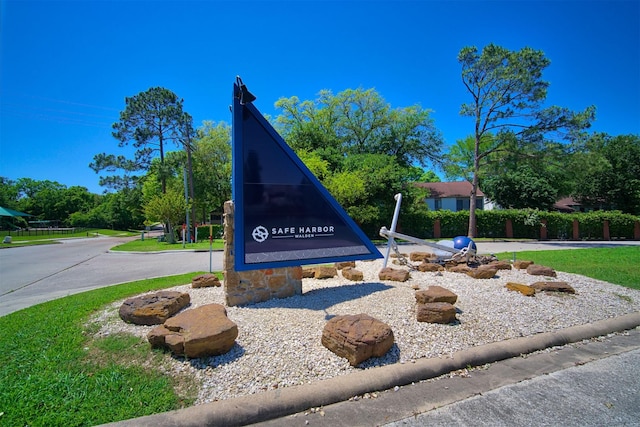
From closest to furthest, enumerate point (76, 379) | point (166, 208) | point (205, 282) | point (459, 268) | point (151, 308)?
point (76, 379) → point (151, 308) → point (205, 282) → point (459, 268) → point (166, 208)

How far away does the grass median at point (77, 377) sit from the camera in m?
2.78

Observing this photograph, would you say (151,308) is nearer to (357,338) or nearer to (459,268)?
(357,338)

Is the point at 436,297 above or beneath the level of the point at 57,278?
above

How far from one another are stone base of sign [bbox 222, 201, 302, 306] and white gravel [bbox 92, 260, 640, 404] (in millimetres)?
211

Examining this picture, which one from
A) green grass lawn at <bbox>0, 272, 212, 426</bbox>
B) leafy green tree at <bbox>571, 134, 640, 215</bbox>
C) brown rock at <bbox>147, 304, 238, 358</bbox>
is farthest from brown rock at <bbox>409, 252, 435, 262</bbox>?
leafy green tree at <bbox>571, 134, 640, 215</bbox>

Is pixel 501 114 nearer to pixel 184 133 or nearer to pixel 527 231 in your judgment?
pixel 527 231

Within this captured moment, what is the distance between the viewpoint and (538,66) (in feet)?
70.6

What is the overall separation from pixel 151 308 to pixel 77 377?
158cm

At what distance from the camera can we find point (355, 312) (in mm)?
5047

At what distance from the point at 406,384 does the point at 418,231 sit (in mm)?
25160

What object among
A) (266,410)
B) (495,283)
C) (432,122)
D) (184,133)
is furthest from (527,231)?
(184,133)

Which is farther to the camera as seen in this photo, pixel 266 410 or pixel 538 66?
pixel 538 66

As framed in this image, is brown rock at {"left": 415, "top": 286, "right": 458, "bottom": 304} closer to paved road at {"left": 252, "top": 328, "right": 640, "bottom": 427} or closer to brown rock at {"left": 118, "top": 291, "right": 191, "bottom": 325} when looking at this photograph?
paved road at {"left": 252, "top": 328, "right": 640, "bottom": 427}

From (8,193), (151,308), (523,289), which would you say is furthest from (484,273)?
(8,193)
